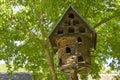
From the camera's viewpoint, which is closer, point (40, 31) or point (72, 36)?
point (72, 36)

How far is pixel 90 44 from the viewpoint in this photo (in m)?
9.37

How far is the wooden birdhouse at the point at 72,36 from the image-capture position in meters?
8.61

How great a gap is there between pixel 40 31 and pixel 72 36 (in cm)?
922

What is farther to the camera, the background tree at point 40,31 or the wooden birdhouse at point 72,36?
the background tree at point 40,31

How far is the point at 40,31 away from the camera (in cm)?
1781

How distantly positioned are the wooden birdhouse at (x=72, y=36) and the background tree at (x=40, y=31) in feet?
20.6

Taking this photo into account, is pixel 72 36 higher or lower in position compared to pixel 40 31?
lower

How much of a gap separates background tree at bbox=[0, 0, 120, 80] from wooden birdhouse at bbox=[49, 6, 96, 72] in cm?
629

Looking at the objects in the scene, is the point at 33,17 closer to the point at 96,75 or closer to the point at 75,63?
the point at 96,75

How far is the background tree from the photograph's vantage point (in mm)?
16391

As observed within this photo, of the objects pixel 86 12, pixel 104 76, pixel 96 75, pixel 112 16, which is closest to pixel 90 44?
pixel 86 12

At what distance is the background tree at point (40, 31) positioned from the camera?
53.8 ft

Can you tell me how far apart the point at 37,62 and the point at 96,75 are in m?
3.51

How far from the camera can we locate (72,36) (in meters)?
8.71
